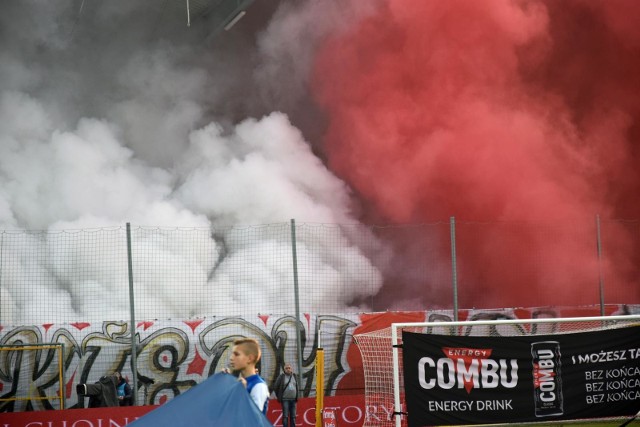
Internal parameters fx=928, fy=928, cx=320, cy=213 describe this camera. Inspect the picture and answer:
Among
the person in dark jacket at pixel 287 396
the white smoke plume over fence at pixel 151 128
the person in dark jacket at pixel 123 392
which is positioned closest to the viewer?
the person in dark jacket at pixel 287 396

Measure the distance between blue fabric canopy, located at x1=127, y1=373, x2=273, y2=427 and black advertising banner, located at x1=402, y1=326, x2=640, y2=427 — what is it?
535cm

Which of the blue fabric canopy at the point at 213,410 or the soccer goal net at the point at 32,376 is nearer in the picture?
the blue fabric canopy at the point at 213,410

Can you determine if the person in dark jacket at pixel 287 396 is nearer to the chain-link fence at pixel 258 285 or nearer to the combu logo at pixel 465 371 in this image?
the chain-link fence at pixel 258 285

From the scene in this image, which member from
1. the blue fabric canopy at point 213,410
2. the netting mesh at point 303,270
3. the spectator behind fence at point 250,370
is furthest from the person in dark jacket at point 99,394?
the spectator behind fence at point 250,370

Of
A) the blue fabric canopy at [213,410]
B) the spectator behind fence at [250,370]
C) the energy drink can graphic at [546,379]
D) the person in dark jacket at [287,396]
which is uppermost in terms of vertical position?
the spectator behind fence at [250,370]

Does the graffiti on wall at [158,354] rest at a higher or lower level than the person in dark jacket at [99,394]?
higher

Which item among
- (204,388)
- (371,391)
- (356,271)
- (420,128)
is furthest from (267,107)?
(204,388)

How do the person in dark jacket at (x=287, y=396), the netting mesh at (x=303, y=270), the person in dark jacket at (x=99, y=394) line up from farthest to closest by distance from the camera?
the netting mesh at (x=303, y=270)
the person in dark jacket at (x=99, y=394)
the person in dark jacket at (x=287, y=396)

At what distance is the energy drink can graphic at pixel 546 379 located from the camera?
→ 1267 cm

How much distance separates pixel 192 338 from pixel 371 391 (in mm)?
4306

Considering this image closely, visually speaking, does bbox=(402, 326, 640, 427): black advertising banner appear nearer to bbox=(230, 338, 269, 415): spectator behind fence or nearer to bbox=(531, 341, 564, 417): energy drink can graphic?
bbox=(531, 341, 564, 417): energy drink can graphic

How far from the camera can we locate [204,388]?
7652 mm

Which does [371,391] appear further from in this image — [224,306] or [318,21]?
[318,21]

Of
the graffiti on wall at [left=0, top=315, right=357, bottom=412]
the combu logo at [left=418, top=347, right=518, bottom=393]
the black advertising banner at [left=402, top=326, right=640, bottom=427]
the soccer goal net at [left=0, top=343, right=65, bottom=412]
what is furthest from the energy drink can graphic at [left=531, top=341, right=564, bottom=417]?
the soccer goal net at [left=0, top=343, right=65, bottom=412]
